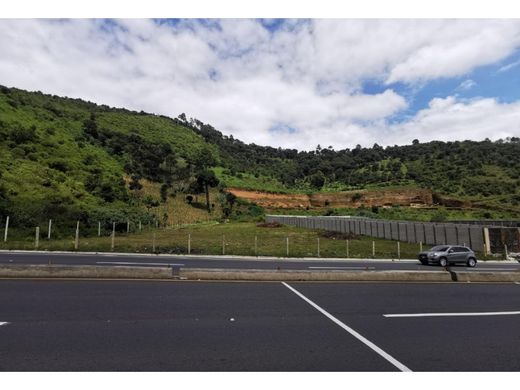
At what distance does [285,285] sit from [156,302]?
4.67 m

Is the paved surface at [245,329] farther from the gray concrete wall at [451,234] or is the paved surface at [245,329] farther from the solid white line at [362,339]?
the gray concrete wall at [451,234]

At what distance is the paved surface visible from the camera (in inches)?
209

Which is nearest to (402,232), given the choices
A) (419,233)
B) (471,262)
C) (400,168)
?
(419,233)

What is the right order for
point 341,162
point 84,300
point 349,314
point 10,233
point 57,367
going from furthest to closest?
point 341,162 < point 10,233 < point 84,300 < point 349,314 < point 57,367

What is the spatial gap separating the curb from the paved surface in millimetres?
1038

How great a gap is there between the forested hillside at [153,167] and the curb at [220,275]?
2276 cm

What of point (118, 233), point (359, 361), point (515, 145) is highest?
point (515, 145)

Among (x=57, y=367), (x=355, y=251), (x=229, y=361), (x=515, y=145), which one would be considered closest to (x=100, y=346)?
(x=57, y=367)

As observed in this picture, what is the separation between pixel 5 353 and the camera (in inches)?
211

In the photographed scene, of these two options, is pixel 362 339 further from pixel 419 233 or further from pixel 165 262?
pixel 419 233

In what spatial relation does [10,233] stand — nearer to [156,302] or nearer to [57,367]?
[156,302]

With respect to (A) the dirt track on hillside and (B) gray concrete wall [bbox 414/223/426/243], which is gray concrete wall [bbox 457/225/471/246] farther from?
(A) the dirt track on hillside

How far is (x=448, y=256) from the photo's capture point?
22.6m

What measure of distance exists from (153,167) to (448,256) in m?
67.8
